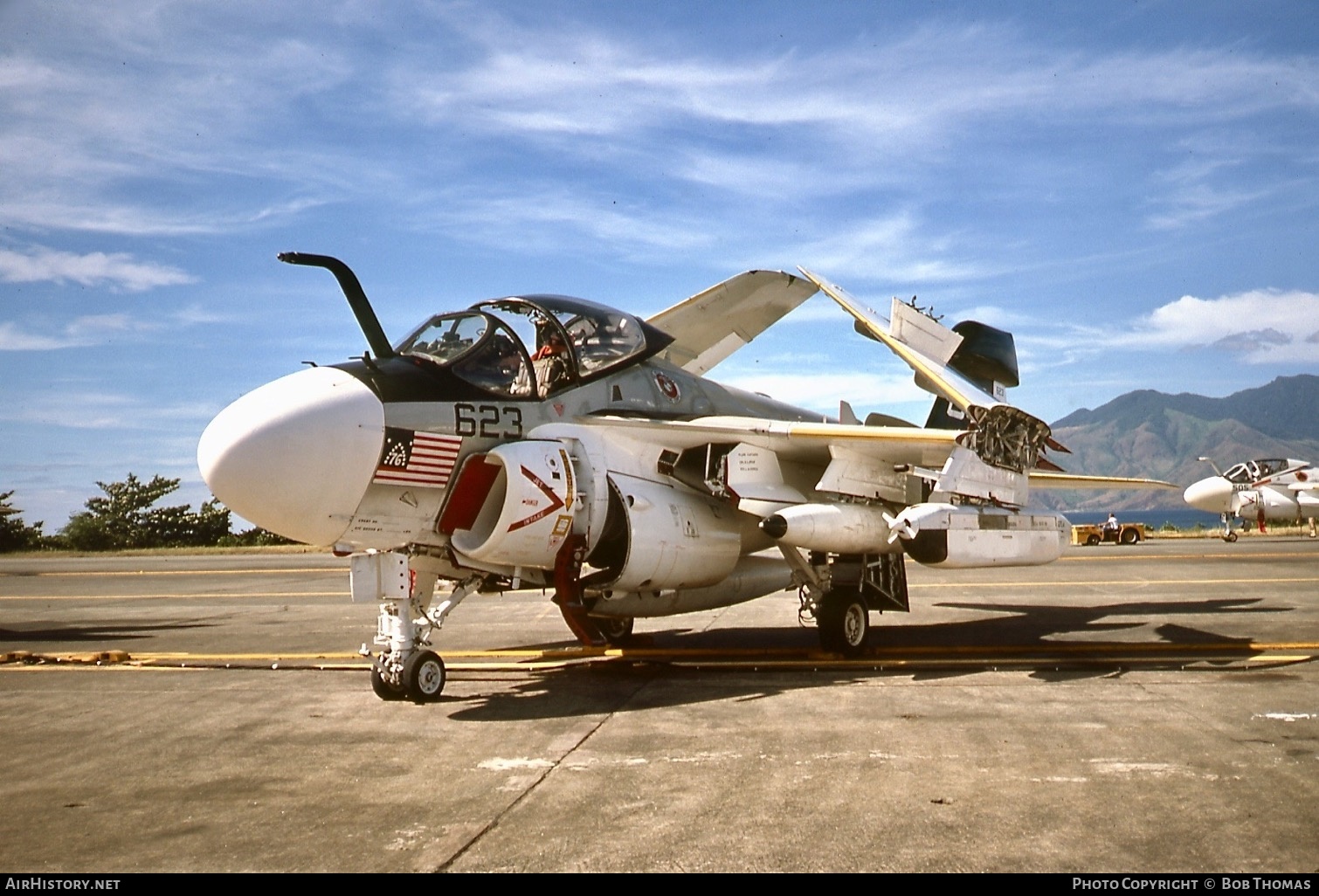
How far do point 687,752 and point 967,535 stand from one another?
5.33 m

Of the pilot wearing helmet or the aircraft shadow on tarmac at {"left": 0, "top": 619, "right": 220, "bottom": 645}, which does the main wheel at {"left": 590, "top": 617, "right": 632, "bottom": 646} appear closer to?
the pilot wearing helmet

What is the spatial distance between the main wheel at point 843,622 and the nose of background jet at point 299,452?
234 inches

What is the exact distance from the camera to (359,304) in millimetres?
9938

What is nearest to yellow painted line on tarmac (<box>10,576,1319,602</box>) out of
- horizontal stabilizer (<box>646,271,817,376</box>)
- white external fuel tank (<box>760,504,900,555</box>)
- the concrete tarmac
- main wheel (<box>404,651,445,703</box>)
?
the concrete tarmac

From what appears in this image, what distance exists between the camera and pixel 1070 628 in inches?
559

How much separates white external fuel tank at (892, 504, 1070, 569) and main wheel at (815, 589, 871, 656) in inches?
43.9

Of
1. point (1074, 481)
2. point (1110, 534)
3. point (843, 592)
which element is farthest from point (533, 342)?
point (1110, 534)

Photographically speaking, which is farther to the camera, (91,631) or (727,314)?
(91,631)

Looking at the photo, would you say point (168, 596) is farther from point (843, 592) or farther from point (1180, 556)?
point (1180, 556)

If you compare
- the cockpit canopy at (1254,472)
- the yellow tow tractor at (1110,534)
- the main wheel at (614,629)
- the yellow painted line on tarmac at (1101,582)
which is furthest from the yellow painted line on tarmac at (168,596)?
the cockpit canopy at (1254,472)

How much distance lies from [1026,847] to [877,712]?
11.5 ft

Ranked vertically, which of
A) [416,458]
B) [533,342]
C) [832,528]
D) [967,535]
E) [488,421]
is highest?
[533,342]

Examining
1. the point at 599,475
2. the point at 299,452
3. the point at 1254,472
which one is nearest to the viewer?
the point at 299,452
